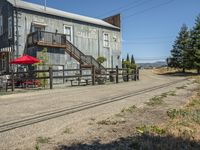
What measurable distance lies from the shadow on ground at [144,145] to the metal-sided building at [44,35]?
18.8 m

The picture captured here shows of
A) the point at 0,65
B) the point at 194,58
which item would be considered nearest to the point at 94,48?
the point at 0,65

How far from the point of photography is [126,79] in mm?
25031

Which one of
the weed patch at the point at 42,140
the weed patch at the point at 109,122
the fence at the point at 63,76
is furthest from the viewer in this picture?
the fence at the point at 63,76

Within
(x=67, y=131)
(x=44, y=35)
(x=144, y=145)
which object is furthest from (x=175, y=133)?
(x=44, y=35)

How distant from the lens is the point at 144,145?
466cm

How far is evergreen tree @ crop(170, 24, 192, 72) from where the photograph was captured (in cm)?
4467

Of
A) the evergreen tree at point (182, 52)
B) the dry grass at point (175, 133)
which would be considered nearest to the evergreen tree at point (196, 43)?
the evergreen tree at point (182, 52)

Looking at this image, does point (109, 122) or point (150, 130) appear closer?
point (150, 130)

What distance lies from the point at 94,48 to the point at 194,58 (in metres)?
19.0

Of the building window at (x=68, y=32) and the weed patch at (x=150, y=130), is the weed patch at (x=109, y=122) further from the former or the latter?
the building window at (x=68, y=32)

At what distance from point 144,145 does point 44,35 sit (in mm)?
20209

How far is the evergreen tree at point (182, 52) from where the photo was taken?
44.7m

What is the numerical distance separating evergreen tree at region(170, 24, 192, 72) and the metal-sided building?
19117mm

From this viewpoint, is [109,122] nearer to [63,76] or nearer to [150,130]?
[150,130]
